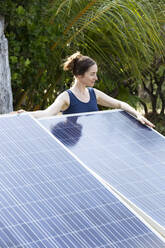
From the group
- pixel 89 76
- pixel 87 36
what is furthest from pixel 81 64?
pixel 87 36

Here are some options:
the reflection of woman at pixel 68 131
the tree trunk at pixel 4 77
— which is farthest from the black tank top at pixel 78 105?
the tree trunk at pixel 4 77

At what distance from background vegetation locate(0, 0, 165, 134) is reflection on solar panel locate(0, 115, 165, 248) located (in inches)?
155

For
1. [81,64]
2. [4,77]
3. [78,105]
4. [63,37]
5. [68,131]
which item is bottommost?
[4,77]

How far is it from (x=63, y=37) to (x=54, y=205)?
Result: 5.24 meters

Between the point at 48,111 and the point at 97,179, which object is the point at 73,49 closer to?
the point at 48,111

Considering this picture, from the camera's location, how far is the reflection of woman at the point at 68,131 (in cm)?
408

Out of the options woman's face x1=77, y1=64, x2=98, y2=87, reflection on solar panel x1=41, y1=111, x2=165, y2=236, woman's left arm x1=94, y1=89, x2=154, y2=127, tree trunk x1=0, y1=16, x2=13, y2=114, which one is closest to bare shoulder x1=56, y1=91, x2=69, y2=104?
woman's face x1=77, y1=64, x2=98, y2=87

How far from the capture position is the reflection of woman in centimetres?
408

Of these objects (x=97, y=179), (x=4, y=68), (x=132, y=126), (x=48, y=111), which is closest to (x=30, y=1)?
(x=4, y=68)

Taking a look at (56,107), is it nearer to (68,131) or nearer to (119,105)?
(119,105)

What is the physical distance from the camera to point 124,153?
4.10 meters

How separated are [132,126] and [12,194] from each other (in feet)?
6.13

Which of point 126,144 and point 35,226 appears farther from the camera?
point 126,144

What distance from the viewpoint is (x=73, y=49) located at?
841 cm
